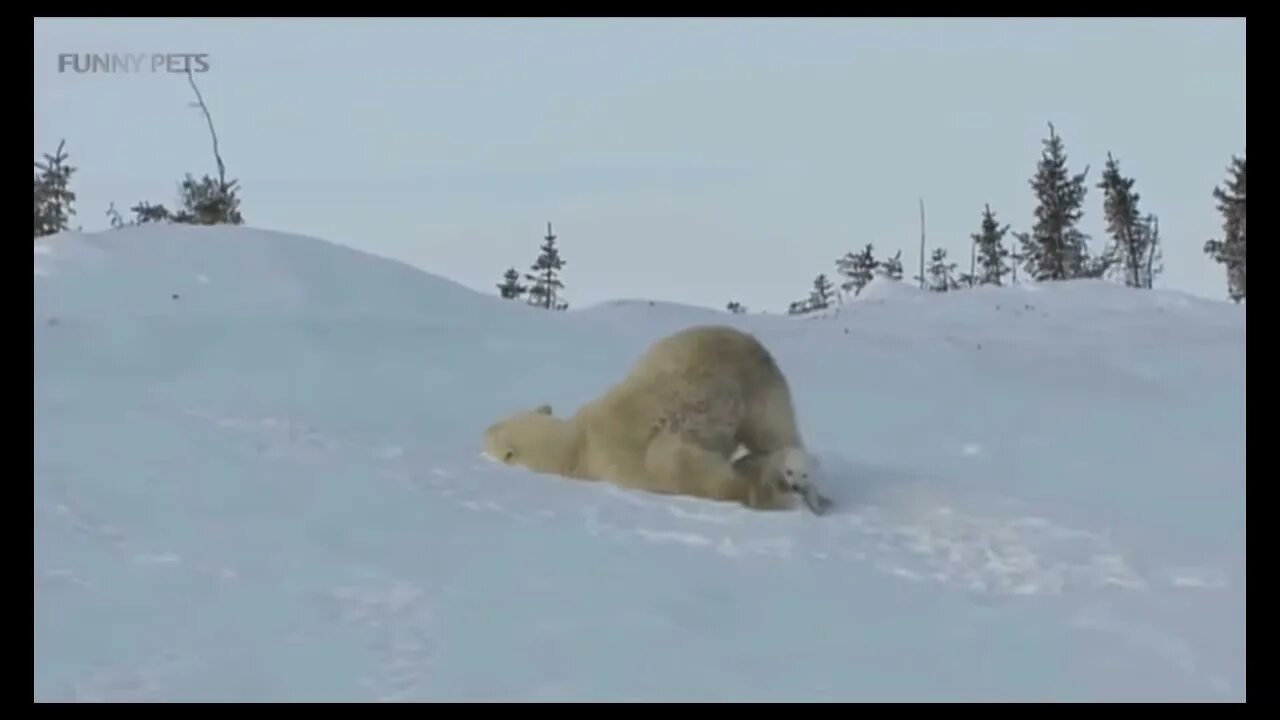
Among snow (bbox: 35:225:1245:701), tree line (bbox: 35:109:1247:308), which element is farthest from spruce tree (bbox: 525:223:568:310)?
snow (bbox: 35:225:1245:701)

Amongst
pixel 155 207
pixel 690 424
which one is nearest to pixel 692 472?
pixel 690 424

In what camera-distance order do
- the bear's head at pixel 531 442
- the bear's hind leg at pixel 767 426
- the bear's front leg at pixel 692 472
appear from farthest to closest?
the bear's head at pixel 531 442 → the bear's hind leg at pixel 767 426 → the bear's front leg at pixel 692 472

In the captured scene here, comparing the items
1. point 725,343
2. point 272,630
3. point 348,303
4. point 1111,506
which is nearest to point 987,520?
point 1111,506

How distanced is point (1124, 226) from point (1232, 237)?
2822 millimetres

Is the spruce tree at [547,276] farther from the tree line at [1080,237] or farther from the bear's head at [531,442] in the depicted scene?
the bear's head at [531,442]

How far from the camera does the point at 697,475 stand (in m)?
6.38

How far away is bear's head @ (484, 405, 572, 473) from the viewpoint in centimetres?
686

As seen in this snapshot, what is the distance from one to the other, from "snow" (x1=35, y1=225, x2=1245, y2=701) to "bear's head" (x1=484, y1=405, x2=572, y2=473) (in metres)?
0.13

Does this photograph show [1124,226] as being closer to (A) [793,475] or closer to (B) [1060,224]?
(B) [1060,224]

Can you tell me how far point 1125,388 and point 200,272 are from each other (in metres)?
7.53

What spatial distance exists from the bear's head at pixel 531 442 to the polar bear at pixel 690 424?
1 centimetres

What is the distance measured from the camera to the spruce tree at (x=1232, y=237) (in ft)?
117

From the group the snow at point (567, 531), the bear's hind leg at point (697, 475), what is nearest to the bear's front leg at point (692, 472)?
the bear's hind leg at point (697, 475)

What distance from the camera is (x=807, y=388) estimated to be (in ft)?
31.3
